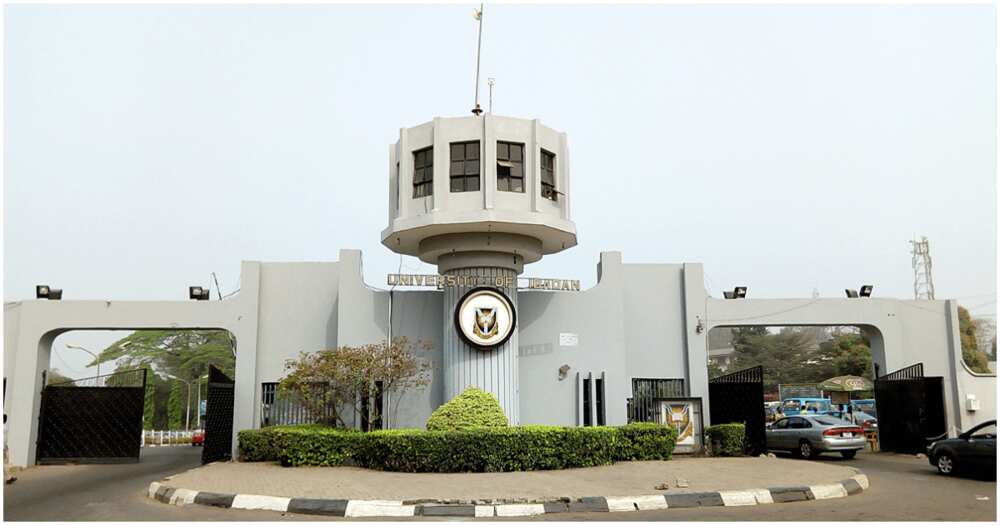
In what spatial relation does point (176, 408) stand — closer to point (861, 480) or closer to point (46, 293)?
point (46, 293)

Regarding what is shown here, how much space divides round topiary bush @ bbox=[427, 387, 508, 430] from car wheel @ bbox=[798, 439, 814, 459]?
30.3 ft

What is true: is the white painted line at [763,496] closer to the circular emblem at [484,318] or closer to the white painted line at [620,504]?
the white painted line at [620,504]

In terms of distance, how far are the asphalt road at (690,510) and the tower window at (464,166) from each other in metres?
9.17

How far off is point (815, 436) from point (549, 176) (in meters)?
10.1

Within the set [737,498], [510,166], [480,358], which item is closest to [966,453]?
[737,498]

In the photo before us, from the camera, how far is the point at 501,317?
19156 mm

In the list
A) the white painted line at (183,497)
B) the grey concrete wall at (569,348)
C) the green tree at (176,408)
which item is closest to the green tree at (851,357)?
the grey concrete wall at (569,348)

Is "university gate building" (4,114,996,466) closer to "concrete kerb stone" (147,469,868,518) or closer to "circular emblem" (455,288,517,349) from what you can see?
"circular emblem" (455,288,517,349)

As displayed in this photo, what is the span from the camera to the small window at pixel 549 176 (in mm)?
19203

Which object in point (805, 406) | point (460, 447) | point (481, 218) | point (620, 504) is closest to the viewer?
point (620, 504)

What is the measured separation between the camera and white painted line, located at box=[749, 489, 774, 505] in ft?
40.2

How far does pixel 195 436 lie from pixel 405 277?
21101mm

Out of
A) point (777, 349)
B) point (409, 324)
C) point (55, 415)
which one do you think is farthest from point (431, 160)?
point (777, 349)

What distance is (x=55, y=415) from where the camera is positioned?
67.2 ft
